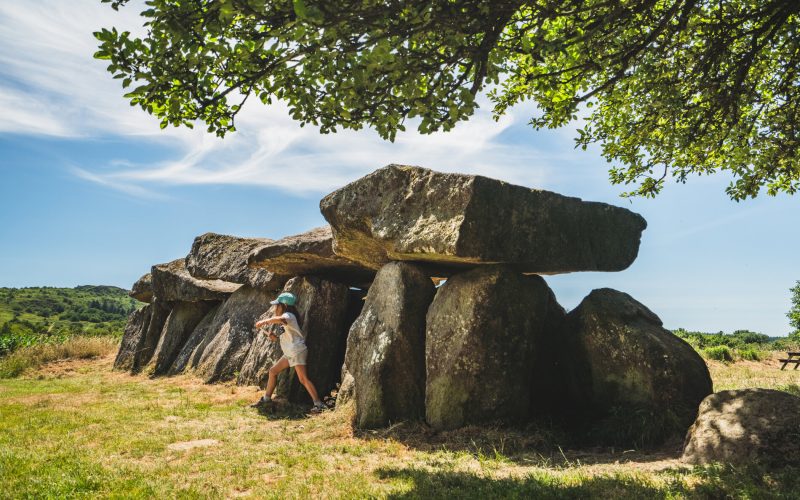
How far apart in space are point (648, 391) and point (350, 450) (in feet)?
14.8

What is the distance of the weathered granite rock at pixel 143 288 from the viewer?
2366 centimetres

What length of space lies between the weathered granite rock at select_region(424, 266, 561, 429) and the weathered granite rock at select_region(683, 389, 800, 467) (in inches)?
104

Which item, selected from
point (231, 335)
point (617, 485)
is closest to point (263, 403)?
point (231, 335)

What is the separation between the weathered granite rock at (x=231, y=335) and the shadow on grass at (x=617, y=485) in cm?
1069

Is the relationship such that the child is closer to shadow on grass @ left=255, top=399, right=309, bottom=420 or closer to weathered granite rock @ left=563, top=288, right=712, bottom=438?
shadow on grass @ left=255, top=399, right=309, bottom=420

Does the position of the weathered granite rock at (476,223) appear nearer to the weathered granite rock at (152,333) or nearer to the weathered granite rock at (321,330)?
the weathered granite rock at (321,330)

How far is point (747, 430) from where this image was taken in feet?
19.3

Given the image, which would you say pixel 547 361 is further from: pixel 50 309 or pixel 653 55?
pixel 50 309

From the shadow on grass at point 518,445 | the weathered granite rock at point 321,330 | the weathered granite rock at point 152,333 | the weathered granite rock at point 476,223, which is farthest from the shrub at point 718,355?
the weathered granite rock at point 152,333

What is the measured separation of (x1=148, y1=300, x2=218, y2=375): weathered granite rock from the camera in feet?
63.6

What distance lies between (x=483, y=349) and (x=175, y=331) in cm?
1526

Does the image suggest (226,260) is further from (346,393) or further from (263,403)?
(346,393)

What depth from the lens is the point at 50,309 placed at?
8894 cm

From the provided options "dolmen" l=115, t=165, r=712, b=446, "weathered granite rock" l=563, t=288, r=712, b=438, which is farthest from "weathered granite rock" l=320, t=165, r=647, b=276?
"weathered granite rock" l=563, t=288, r=712, b=438
